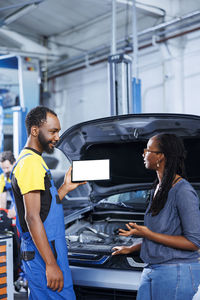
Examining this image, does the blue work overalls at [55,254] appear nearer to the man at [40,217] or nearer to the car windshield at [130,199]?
the man at [40,217]

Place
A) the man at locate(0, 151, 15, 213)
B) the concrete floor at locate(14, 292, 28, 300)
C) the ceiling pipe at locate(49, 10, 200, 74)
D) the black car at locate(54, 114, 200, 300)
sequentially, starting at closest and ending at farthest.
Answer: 1. the black car at locate(54, 114, 200, 300)
2. the concrete floor at locate(14, 292, 28, 300)
3. the man at locate(0, 151, 15, 213)
4. the ceiling pipe at locate(49, 10, 200, 74)

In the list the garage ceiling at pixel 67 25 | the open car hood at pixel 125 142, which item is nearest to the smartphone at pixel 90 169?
the open car hood at pixel 125 142

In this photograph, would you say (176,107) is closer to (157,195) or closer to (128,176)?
(128,176)

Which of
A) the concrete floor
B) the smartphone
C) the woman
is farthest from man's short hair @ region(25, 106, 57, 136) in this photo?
the concrete floor

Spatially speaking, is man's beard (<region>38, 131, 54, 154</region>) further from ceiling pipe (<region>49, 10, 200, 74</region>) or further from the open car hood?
ceiling pipe (<region>49, 10, 200, 74</region>)

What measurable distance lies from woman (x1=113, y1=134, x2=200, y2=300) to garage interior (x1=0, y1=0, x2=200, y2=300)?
3106 mm

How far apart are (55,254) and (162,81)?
6.06 meters

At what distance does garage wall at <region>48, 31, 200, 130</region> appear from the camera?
6898mm

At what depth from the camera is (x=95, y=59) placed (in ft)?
29.1

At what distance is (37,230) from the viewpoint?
1.75 m

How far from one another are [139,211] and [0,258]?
44.8 inches

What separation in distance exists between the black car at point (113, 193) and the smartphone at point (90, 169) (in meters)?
0.43

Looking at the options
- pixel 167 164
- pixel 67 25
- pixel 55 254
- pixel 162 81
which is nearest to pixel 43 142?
pixel 55 254

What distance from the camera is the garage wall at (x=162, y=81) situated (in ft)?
22.6
